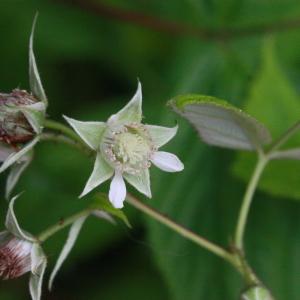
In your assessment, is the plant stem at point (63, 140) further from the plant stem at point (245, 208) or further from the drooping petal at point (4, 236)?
the plant stem at point (245, 208)

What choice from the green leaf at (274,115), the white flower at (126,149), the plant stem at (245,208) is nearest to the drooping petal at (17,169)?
the white flower at (126,149)

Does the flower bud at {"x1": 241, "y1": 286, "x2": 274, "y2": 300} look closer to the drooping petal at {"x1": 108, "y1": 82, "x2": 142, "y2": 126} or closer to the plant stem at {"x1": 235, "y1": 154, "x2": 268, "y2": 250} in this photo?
the plant stem at {"x1": 235, "y1": 154, "x2": 268, "y2": 250}

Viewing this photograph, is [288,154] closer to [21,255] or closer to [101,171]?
[101,171]

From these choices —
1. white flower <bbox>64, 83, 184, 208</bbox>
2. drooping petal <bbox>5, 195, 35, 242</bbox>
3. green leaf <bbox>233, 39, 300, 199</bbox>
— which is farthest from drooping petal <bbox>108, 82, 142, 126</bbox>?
green leaf <bbox>233, 39, 300, 199</bbox>

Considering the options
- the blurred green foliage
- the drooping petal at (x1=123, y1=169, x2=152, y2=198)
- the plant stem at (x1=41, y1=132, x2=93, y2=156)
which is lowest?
the blurred green foliage

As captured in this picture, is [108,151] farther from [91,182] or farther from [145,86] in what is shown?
[145,86]

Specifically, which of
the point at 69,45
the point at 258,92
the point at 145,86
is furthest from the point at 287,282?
the point at 69,45

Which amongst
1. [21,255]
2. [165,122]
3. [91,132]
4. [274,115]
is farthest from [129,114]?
[274,115]
